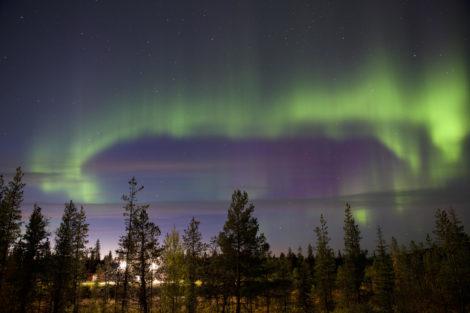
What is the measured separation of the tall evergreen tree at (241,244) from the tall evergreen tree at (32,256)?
19620 mm

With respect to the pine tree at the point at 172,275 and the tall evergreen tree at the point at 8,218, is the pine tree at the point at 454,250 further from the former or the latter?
the tall evergreen tree at the point at 8,218

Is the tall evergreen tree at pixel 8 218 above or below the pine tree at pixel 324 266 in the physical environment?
above

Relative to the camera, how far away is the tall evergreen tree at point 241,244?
2439 centimetres

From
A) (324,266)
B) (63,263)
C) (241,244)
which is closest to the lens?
(241,244)

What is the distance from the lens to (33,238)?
Answer: 28.5 metres

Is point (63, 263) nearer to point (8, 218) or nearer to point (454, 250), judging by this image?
point (8, 218)

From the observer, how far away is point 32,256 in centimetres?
2819

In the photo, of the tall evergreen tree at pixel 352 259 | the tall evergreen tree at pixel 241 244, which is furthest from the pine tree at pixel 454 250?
the tall evergreen tree at pixel 241 244

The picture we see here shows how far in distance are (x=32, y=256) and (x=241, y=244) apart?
22.2m

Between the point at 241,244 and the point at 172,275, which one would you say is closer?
the point at 241,244

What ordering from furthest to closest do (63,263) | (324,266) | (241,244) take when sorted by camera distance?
(324,266) → (63,263) → (241,244)

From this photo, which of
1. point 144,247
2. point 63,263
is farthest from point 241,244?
point 63,263

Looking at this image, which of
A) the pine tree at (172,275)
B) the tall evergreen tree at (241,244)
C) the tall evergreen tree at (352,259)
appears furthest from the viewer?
Answer: the tall evergreen tree at (352,259)

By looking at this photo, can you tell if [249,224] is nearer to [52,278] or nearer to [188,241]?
[188,241]
